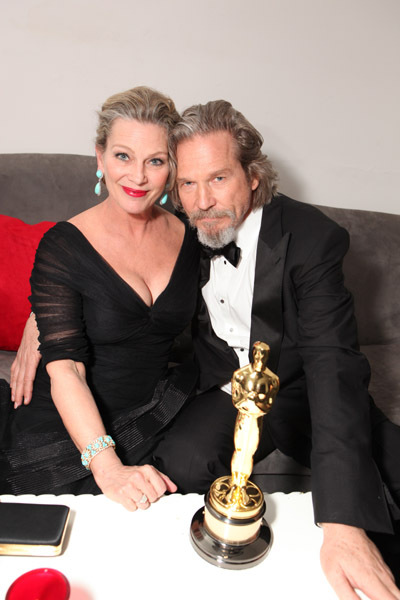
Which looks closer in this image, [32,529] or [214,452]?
[32,529]

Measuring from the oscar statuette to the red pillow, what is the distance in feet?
3.40

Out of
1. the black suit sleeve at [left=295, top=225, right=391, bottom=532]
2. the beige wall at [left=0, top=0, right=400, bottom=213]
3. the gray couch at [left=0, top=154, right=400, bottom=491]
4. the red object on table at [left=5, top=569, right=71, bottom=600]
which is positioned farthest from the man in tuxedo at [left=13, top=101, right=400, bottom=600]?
the beige wall at [left=0, top=0, right=400, bottom=213]

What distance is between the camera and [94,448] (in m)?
1.25

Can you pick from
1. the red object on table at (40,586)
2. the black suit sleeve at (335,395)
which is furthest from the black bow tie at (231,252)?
the red object on table at (40,586)

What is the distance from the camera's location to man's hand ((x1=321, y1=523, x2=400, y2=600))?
0.90 m

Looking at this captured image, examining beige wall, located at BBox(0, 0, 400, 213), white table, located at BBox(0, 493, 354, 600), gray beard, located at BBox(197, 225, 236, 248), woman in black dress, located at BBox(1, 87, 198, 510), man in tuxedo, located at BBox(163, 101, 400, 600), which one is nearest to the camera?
white table, located at BBox(0, 493, 354, 600)

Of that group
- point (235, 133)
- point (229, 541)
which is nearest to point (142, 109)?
point (235, 133)

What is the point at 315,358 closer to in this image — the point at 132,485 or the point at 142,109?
the point at 132,485

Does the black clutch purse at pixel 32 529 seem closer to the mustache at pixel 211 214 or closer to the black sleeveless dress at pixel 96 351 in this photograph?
the black sleeveless dress at pixel 96 351

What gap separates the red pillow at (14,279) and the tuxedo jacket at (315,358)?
1.95 ft

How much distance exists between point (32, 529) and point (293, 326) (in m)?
0.81

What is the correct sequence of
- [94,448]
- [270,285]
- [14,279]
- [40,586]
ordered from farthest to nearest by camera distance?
[14,279]
[270,285]
[94,448]
[40,586]

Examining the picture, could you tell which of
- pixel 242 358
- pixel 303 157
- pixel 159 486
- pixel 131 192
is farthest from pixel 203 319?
pixel 303 157

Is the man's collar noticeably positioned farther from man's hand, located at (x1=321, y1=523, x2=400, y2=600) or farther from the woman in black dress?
man's hand, located at (x1=321, y1=523, x2=400, y2=600)
